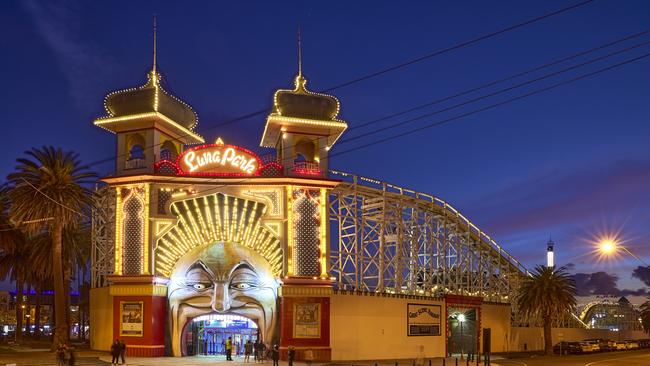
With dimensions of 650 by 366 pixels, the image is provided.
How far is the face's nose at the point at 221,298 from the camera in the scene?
44781mm

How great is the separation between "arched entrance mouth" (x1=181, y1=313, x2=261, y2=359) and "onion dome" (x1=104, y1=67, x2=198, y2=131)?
1325 centimetres

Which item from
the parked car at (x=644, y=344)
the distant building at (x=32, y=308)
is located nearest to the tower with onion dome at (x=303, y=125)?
the parked car at (x=644, y=344)

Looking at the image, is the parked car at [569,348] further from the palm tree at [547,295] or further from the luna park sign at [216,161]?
the luna park sign at [216,161]

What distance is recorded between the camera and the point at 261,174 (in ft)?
149

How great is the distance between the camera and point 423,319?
172ft

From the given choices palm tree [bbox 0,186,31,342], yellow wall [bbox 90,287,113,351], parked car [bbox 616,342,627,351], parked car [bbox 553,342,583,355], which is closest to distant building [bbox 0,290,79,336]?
palm tree [bbox 0,186,31,342]

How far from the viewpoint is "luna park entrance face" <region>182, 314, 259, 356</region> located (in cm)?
4697

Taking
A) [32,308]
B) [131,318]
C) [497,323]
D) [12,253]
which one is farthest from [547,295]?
[32,308]

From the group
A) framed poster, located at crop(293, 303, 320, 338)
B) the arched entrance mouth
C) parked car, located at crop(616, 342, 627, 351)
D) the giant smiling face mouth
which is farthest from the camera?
parked car, located at crop(616, 342, 627, 351)

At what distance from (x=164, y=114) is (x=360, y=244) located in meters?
17.3

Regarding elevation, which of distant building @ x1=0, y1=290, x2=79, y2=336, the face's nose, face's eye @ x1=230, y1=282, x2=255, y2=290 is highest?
face's eye @ x1=230, y1=282, x2=255, y2=290

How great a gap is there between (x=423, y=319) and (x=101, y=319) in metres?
22.4

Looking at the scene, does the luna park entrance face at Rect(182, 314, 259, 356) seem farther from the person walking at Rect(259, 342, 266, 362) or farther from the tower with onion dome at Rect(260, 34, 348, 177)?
the tower with onion dome at Rect(260, 34, 348, 177)

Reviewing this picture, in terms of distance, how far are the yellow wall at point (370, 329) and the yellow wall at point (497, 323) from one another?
11.7 m
